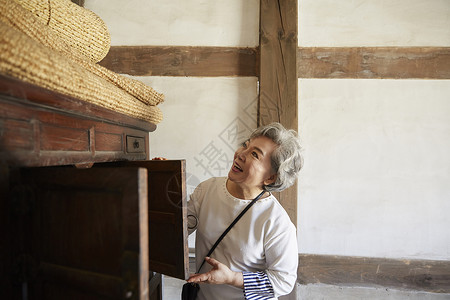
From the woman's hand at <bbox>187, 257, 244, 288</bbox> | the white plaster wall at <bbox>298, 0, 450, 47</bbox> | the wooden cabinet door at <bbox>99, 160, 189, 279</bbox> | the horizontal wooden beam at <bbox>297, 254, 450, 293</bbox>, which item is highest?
the white plaster wall at <bbox>298, 0, 450, 47</bbox>

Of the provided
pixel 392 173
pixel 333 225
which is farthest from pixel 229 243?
pixel 392 173

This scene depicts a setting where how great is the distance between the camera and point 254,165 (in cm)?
127

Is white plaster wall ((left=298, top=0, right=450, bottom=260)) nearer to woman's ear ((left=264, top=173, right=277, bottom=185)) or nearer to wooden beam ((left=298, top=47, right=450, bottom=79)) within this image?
wooden beam ((left=298, top=47, right=450, bottom=79))

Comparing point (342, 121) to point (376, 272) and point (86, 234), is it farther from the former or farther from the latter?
point (86, 234)

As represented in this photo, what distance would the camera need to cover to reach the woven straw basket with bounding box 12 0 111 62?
1048mm

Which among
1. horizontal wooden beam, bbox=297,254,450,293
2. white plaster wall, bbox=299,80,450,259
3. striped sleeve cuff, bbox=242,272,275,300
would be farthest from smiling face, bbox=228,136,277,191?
horizontal wooden beam, bbox=297,254,450,293

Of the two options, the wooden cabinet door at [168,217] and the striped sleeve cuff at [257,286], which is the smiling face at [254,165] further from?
the striped sleeve cuff at [257,286]

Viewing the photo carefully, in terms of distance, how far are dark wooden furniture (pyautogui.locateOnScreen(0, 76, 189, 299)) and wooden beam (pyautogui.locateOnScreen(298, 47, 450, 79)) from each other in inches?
73.0

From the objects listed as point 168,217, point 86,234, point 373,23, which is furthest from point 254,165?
point 373,23

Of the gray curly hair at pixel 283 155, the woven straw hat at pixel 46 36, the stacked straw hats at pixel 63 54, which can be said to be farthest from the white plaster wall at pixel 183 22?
the gray curly hair at pixel 283 155

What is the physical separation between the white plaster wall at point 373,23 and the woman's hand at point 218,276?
73.2 inches

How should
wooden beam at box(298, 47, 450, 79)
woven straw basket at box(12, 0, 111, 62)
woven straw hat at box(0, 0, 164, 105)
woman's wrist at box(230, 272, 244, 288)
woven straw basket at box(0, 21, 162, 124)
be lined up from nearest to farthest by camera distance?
woven straw basket at box(0, 21, 162, 124)
woven straw hat at box(0, 0, 164, 105)
woven straw basket at box(12, 0, 111, 62)
woman's wrist at box(230, 272, 244, 288)
wooden beam at box(298, 47, 450, 79)

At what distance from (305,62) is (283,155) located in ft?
3.85

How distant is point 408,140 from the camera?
6.67ft
